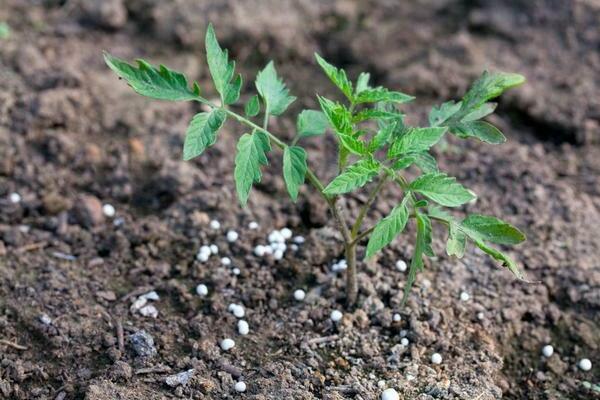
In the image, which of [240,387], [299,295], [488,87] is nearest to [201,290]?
[299,295]

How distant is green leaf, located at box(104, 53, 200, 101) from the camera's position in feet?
7.90

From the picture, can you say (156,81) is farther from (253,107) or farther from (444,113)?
(444,113)

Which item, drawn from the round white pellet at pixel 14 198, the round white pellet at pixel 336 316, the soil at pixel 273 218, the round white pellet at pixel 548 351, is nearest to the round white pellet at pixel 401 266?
the soil at pixel 273 218

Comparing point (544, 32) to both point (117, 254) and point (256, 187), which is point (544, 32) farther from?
point (117, 254)

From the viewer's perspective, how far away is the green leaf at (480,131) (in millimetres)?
2498

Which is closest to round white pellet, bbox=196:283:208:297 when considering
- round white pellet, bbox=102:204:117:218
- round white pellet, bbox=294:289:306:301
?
round white pellet, bbox=294:289:306:301

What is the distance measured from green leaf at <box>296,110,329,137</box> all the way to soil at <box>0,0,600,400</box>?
630 millimetres

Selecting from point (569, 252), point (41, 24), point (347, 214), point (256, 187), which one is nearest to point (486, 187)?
point (569, 252)

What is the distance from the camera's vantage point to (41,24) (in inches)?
169

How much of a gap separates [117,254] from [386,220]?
1.32 meters

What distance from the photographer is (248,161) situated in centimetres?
239

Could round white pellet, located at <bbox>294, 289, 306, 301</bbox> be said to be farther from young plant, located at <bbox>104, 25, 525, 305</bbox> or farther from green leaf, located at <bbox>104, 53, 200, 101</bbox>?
green leaf, located at <bbox>104, 53, 200, 101</bbox>

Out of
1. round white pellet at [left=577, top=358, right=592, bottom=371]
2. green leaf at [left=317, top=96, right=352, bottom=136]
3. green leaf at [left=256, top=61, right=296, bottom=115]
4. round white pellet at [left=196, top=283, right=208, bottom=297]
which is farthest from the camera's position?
round white pellet at [left=196, top=283, right=208, bottom=297]

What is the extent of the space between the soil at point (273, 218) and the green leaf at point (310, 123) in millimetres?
630
